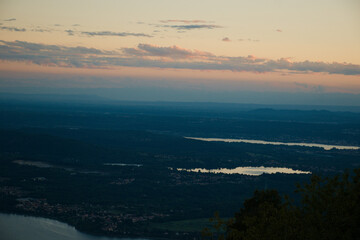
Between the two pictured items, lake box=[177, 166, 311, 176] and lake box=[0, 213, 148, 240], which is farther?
lake box=[177, 166, 311, 176]

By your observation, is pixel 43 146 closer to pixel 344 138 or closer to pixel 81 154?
pixel 81 154

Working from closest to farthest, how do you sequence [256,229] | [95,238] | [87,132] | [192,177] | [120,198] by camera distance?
[256,229] → [95,238] → [120,198] → [192,177] → [87,132]

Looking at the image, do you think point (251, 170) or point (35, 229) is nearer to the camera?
point (35, 229)

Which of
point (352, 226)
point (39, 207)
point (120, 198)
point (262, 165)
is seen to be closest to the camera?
point (352, 226)

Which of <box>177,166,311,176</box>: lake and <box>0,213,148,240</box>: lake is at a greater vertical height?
<box>177,166,311,176</box>: lake

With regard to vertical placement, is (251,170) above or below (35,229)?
above

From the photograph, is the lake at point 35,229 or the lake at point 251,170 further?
the lake at point 251,170

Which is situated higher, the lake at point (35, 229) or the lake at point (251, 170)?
the lake at point (251, 170)

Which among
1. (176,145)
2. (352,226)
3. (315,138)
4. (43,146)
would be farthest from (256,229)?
(315,138)
